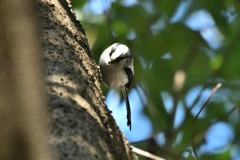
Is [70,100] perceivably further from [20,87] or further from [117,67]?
[117,67]

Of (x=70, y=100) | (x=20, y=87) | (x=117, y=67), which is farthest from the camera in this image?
(x=117, y=67)

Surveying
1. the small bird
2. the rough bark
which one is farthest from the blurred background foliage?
the rough bark

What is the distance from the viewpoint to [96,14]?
13.9 feet

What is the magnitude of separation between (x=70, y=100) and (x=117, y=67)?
2645 mm

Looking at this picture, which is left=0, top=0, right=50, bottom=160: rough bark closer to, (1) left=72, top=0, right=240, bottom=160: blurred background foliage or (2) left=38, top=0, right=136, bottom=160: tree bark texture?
(2) left=38, top=0, right=136, bottom=160: tree bark texture

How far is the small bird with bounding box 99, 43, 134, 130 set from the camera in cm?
398

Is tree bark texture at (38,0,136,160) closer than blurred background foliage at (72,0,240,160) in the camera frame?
Yes

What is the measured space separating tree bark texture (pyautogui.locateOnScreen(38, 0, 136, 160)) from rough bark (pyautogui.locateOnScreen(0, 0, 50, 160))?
75 cm

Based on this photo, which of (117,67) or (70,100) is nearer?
(70,100)

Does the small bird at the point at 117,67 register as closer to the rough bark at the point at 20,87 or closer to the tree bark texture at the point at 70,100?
the tree bark texture at the point at 70,100

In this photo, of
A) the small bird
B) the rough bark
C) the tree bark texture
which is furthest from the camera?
the small bird

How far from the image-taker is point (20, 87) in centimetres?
57

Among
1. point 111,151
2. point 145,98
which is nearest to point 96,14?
point 145,98

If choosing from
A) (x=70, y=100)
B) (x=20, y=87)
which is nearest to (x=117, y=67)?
(x=70, y=100)
